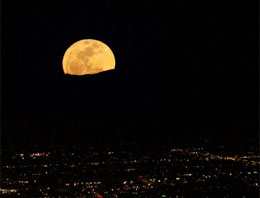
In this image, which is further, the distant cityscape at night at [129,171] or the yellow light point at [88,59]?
the yellow light point at [88,59]

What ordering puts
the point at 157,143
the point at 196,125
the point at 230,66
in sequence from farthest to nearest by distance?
1. the point at 230,66
2. the point at 196,125
3. the point at 157,143

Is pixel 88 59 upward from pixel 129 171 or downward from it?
upward

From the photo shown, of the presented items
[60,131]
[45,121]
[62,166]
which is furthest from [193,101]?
[62,166]

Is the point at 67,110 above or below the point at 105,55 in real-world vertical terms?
below

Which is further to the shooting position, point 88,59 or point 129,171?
point 88,59

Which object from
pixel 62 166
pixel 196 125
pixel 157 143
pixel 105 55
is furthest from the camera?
pixel 105 55

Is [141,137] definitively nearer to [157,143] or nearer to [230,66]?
[157,143]

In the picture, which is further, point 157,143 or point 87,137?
point 87,137

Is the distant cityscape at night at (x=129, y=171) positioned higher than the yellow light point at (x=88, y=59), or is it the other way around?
the yellow light point at (x=88, y=59)
